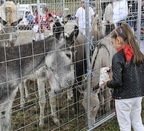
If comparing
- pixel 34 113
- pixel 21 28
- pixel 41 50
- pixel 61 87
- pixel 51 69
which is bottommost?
pixel 34 113

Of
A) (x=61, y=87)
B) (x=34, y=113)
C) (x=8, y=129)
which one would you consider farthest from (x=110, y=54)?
(x=8, y=129)

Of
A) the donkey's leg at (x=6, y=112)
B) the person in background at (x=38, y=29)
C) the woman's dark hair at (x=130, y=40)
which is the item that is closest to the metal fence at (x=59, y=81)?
the donkey's leg at (x=6, y=112)

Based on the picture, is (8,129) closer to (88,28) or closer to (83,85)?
(83,85)

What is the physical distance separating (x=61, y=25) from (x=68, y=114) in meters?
1.57

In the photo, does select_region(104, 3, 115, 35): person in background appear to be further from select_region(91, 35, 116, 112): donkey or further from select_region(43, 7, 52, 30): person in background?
select_region(43, 7, 52, 30): person in background

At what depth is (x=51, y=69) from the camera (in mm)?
4418

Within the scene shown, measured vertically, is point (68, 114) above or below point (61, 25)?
below

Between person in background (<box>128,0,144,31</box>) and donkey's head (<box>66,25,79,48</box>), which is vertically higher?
person in background (<box>128,0,144,31</box>)

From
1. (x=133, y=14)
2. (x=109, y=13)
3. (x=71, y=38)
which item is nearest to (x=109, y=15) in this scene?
(x=109, y=13)

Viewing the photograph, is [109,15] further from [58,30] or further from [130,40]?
[130,40]

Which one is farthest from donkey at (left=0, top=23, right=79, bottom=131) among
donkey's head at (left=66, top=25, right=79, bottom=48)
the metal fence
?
donkey's head at (left=66, top=25, right=79, bottom=48)

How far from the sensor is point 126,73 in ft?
10.0

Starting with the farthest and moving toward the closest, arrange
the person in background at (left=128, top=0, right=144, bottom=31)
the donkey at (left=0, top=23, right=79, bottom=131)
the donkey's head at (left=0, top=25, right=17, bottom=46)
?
1. the person in background at (left=128, top=0, right=144, bottom=31)
2. the donkey's head at (left=0, top=25, right=17, bottom=46)
3. the donkey at (left=0, top=23, right=79, bottom=131)

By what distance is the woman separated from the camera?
3008 millimetres
